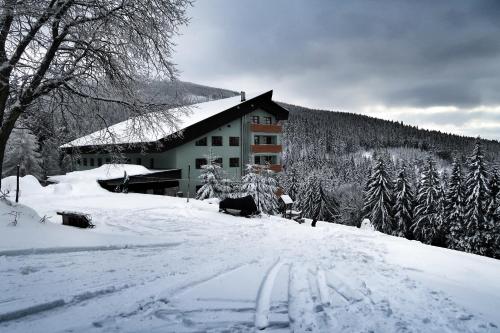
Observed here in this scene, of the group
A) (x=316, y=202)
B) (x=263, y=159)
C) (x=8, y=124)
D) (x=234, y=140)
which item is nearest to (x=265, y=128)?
(x=263, y=159)

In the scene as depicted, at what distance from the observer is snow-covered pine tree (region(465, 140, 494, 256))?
1461 inches

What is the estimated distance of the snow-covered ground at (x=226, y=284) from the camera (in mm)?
4191

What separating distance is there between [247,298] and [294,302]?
76 cm

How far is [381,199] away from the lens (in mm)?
46750

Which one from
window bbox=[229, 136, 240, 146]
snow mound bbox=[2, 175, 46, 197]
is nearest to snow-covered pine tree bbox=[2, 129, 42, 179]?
snow mound bbox=[2, 175, 46, 197]

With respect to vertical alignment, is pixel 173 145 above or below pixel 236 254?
above

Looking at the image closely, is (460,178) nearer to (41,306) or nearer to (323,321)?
(323,321)

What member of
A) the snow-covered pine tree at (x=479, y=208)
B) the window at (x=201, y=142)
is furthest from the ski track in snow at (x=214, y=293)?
the snow-covered pine tree at (x=479, y=208)

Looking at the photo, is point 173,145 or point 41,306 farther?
point 173,145

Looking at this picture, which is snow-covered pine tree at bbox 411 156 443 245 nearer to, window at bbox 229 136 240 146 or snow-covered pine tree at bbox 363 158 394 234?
snow-covered pine tree at bbox 363 158 394 234

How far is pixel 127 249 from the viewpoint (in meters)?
7.91

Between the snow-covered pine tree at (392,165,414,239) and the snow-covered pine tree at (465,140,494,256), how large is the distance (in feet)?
32.0

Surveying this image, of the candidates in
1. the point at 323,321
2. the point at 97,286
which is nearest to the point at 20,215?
the point at 97,286

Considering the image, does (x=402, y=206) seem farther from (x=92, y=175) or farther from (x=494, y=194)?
(x=92, y=175)
